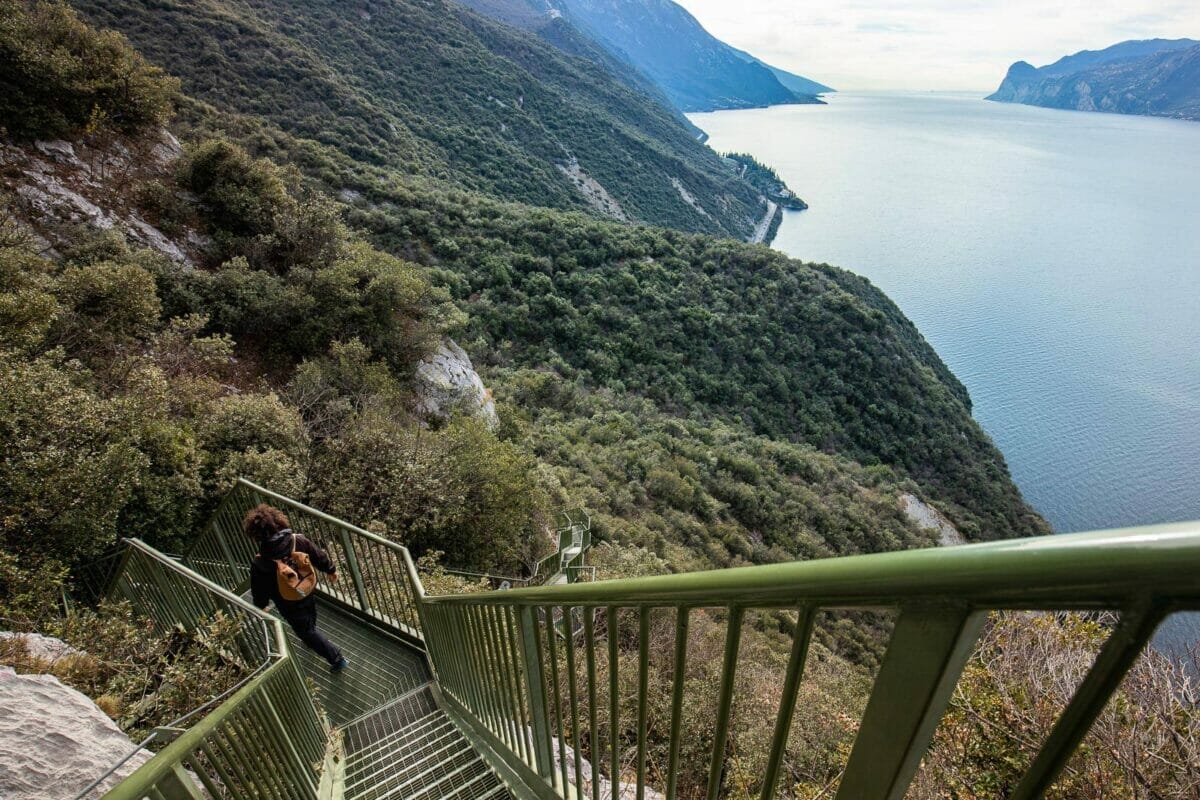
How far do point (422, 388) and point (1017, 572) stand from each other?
1525 centimetres

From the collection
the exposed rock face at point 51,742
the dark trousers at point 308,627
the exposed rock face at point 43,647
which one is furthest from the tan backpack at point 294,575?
the exposed rock face at point 51,742

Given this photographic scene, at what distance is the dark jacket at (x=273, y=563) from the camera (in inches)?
184

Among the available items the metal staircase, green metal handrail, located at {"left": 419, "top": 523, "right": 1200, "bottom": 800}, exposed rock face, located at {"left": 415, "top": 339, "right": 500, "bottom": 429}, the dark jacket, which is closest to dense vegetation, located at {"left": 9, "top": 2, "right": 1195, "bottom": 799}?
exposed rock face, located at {"left": 415, "top": 339, "right": 500, "bottom": 429}

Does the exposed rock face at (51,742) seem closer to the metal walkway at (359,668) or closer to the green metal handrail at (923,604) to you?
the metal walkway at (359,668)

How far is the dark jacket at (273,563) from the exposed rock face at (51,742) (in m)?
1.58

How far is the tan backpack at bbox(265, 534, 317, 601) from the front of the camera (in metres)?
4.65

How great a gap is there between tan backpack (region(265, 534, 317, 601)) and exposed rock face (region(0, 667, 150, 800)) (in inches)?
60.7

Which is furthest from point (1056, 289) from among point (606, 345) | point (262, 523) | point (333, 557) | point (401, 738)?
point (262, 523)

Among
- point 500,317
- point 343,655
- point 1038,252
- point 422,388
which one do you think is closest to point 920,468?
point 500,317

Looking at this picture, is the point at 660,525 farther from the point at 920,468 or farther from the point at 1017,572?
the point at 920,468

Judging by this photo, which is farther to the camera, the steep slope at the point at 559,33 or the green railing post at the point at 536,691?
the steep slope at the point at 559,33

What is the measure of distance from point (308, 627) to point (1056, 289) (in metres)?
87.6

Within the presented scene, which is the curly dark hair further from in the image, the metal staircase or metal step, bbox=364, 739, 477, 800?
metal step, bbox=364, 739, 477, 800

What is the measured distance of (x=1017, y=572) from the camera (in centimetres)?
66
